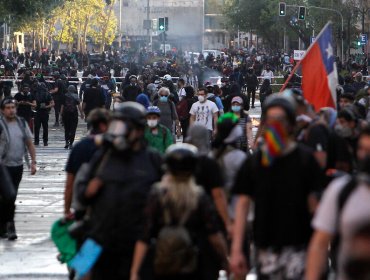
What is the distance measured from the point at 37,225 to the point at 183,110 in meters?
10.5

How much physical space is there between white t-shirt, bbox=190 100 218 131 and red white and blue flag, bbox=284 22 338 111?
28.4 ft

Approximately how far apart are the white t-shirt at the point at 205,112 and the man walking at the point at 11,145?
7.08m

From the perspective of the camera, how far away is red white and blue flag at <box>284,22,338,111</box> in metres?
13.0

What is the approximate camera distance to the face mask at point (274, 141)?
756cm

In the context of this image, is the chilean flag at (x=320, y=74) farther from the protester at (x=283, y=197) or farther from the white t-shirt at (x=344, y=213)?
the white t-shirt at (x=344, y=213)

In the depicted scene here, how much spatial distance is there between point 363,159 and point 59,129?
3139 cm

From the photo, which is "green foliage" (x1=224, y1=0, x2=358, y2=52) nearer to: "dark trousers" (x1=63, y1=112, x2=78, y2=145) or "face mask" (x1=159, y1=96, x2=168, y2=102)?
"dark trousers" (x1=63, y1=112, x2=78, y2=145)

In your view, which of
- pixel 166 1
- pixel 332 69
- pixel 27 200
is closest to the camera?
pixel 332 69

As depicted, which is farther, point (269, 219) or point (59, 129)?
point (59, 129)

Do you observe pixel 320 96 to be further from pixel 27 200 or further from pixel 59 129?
pixel 59 129

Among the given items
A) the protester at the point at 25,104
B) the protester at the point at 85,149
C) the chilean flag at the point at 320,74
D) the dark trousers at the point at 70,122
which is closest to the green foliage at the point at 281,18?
the dark trousers at the point at 70,122

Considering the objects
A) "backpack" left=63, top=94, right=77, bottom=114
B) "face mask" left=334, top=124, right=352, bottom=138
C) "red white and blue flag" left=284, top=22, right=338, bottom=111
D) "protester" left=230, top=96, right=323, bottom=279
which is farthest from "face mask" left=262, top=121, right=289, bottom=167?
"backpack" left=63, top=94, right=77, bottom=114

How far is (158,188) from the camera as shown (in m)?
7.61

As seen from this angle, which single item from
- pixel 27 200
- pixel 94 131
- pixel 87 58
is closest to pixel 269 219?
pixel 94 131
